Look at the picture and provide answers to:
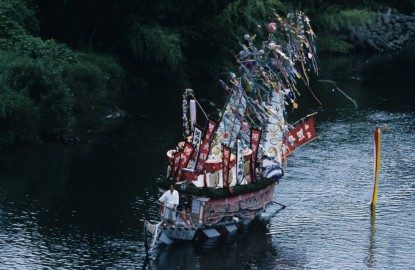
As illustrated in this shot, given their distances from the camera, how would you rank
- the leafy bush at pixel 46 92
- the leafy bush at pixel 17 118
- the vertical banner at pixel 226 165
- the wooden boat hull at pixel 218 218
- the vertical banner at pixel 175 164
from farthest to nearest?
the leafy bush at pixel 46 92, the leafy bush at pixel 17 118, the vertical banner at pixel 175 164, the vertical banner at pixel 226 165, the wooden boat hull at pixel 218 218

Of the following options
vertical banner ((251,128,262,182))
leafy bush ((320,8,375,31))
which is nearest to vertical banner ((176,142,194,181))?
vertical banner ((251,128,262,182))

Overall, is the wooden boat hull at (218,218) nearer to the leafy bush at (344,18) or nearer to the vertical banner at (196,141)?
the vertical banner at (196,141)

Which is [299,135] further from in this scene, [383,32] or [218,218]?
[383,32]

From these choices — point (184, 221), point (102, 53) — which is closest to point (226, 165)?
point (184, 221)

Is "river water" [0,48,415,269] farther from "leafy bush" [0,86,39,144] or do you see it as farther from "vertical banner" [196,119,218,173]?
"vertical banner" [196,119,218,173]

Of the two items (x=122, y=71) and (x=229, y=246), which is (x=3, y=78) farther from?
(x=229, y=246)

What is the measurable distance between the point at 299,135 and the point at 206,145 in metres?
9.61

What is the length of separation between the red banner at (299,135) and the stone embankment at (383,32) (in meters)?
78.5

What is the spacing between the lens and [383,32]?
14738cm

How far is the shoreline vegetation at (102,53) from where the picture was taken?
78.1m

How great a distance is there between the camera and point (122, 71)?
323 feet

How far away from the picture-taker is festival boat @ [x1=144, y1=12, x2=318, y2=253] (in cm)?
5500

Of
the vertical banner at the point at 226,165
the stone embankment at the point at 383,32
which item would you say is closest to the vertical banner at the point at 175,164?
the vertical banner at the point at 226,165

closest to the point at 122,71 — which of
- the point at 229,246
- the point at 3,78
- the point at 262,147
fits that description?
the point at 3,78
